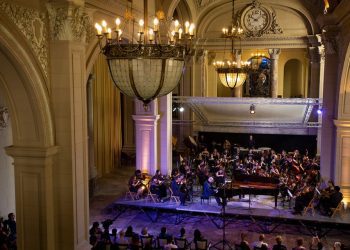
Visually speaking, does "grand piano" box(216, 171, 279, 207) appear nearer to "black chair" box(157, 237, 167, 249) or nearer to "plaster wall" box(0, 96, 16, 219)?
"black chair" box(157, 237, 167, 249)

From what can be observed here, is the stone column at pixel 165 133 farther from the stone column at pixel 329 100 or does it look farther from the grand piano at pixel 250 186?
the stone column at pixel 329 100

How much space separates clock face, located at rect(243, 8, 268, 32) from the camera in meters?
20.2

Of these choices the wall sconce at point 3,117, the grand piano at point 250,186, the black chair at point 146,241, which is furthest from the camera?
the grand piano at point 250,186

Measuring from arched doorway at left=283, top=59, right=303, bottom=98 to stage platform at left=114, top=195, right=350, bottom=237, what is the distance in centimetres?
1246

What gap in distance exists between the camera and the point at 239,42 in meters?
20.7

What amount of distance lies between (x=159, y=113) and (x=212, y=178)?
3.17 metres

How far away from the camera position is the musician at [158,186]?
525 inches

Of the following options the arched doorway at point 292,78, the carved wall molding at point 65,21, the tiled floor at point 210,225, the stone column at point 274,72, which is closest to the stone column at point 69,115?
the carved wall molding at point 65,21

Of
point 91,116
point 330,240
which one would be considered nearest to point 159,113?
point 91,116

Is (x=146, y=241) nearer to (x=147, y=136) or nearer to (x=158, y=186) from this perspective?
(x=158, y=186)

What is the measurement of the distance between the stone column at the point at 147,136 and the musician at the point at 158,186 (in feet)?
4.22

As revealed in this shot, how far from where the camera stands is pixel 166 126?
15.4 metres

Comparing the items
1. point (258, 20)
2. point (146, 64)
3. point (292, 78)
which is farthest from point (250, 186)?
point (292, 78)

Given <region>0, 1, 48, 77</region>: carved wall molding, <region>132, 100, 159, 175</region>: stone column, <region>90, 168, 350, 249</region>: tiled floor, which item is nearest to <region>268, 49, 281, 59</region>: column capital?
<region>132, 100, 159, 175</region>: stone column
